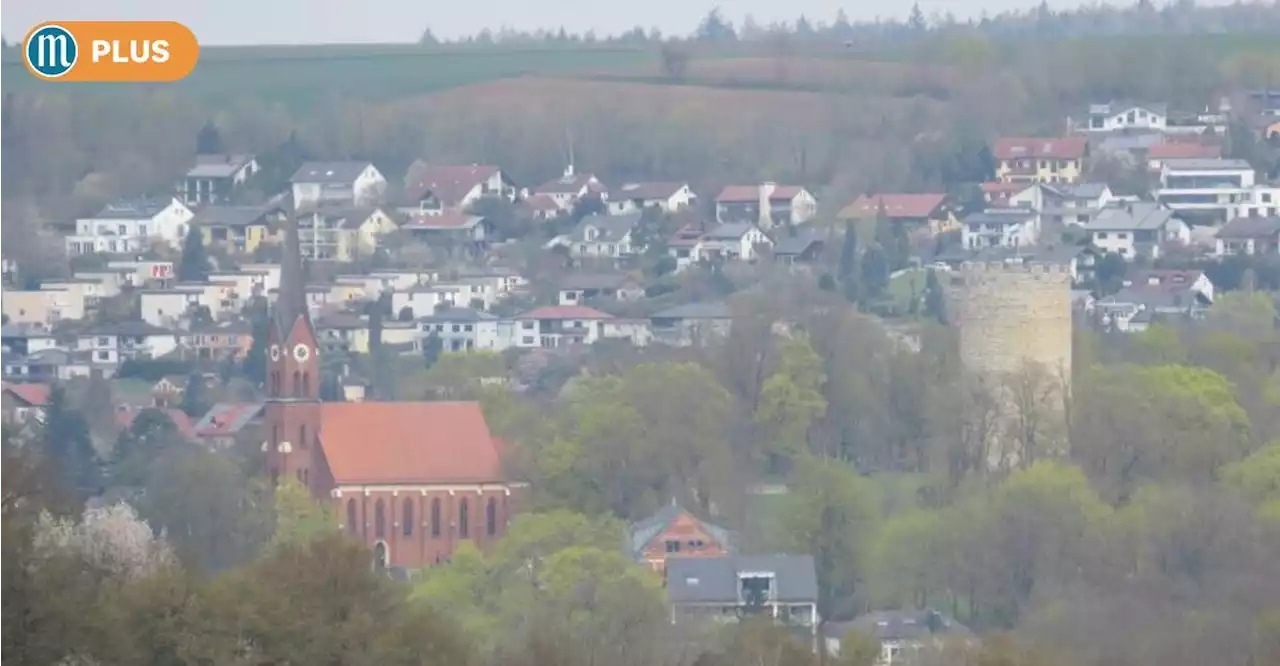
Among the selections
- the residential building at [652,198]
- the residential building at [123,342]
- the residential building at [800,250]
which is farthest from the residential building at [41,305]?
the residential building at [652,198]

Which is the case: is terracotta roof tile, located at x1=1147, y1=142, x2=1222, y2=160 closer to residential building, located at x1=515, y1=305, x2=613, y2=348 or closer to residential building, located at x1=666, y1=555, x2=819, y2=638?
residential building, located at x1=515, y1=305, x2=613, y2=348

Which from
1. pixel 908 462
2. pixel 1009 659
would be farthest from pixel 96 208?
pixel 1009 659

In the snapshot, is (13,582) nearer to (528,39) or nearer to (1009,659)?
(1009,659)

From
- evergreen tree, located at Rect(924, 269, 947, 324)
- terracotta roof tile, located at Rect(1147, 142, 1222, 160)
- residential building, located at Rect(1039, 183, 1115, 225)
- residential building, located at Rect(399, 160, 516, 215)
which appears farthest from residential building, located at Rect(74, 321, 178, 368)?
terracotta roof tile, located at Rect(1147, 142, 1222, 160)

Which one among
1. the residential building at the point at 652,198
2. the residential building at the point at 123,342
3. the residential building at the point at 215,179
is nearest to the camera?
the residential building at the point at 123,342

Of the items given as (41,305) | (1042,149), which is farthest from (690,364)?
(1042,149)

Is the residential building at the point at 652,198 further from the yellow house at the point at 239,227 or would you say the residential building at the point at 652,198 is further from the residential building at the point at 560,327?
the residential building at the point at 560,327
